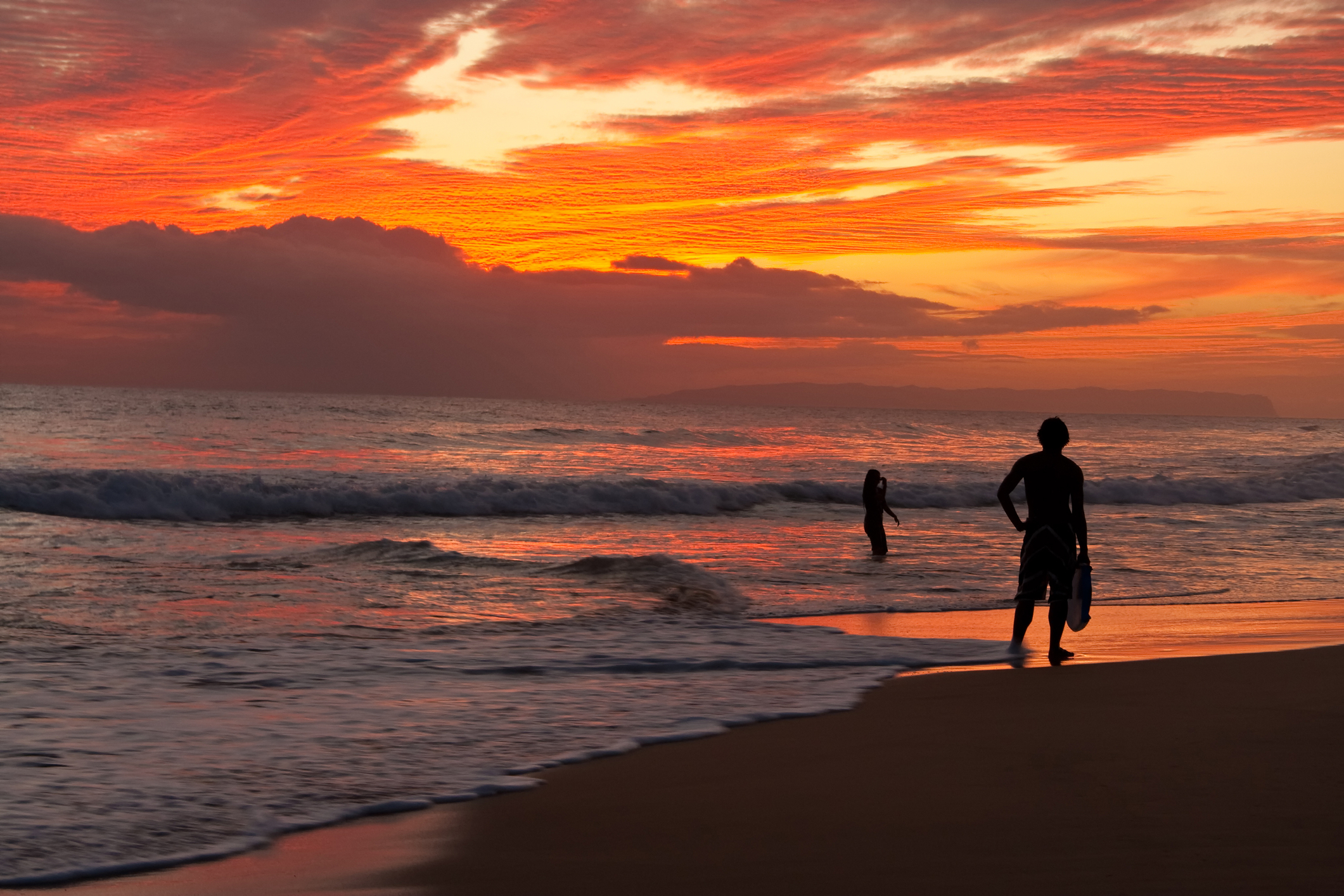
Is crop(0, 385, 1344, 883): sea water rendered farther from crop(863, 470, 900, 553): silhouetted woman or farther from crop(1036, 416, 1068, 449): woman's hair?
crop(1036, 416, 1068, 449): woman's hair

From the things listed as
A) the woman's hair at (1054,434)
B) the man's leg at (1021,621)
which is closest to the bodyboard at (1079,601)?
the man's leg at (1021,621)

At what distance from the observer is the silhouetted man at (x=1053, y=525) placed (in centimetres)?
863

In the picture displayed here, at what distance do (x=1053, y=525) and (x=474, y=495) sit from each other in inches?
822

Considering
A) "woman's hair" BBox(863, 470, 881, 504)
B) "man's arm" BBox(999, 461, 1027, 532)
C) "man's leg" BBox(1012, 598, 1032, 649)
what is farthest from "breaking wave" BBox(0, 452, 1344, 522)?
"man's arm" BBox(999, 461, 1027, 532)

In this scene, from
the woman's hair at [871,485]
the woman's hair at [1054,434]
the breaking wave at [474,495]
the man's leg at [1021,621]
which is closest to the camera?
the woman's hair at [1054,434]

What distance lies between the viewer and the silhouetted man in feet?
28.3

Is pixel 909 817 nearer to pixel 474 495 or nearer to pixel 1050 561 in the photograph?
pixel 1050 561

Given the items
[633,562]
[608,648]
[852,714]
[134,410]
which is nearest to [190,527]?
[633,562]

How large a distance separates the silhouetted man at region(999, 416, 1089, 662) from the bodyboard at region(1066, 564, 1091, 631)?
0.04m

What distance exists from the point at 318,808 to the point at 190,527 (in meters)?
17.3

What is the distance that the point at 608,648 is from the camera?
361 inches

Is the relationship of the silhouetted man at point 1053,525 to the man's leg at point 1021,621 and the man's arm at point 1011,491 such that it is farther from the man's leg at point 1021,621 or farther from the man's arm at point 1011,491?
the man's leg at point 1021,621

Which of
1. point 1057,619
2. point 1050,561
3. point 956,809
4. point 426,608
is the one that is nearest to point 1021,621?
point 1057,619

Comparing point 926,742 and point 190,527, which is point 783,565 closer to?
point 926,742
